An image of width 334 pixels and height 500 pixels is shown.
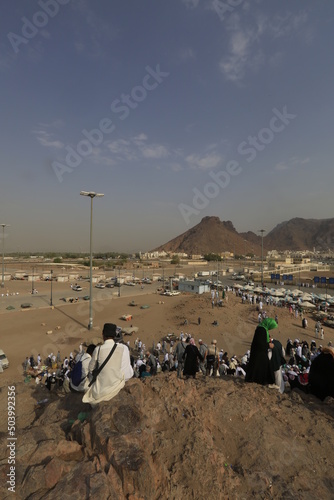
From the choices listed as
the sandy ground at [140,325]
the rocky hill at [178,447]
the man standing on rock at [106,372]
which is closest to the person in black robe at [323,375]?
the rocky hill at [178,447]

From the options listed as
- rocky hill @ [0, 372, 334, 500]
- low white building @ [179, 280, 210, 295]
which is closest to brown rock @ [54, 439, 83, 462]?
rocky hill @ [0, 372, 334, 500]

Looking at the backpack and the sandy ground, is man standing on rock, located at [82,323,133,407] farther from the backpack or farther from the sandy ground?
the sandy ground

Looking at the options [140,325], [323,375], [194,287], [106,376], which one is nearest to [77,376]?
[106,376]

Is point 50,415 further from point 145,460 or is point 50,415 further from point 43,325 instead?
point 43,325

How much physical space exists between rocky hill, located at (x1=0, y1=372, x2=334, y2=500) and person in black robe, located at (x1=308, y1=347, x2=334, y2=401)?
0.94ft

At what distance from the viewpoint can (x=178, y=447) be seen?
307 centimetres

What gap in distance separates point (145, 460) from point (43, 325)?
23370mm

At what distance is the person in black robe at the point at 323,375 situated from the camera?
473 centimetres

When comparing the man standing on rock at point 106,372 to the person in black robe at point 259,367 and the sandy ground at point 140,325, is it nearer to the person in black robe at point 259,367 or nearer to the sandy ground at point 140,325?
the person in black robe at point 259,367

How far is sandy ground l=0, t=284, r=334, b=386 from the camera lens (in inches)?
705

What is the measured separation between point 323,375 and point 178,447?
331 cm

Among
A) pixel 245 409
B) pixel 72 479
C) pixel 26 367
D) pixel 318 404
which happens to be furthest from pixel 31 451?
pixel 26 367

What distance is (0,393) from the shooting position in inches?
224

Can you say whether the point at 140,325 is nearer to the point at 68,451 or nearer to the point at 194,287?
the point at 194,287
